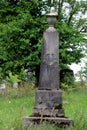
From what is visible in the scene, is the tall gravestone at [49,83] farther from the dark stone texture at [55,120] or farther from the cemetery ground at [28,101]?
the cemetery ground at [28,101]

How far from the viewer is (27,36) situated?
1320 inches

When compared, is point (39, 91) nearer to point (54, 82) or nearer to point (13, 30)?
point (54, 82)

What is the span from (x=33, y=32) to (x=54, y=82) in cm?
2160

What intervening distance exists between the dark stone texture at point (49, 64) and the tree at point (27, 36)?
66.2ft

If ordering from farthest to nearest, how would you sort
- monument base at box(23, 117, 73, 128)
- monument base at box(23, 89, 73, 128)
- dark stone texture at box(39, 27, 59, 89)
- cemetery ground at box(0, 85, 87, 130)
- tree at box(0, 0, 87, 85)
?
tree at box(0, 0, 87, 85), cemetery ground at box(0, 85, 87, 130), dark stone texture at box(39, 27, 59, 89), monument base at box(23, 89, 73, 128), monument base at box(23, 117, 73, 128)

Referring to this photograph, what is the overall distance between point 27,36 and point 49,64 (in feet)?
71.6

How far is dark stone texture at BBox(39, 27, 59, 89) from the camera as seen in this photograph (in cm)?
1175

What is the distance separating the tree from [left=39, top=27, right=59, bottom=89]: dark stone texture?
66.2ft

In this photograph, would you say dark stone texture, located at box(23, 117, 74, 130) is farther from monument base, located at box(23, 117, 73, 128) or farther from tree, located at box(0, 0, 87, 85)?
tree, located at box(0, 0, 87, 85)

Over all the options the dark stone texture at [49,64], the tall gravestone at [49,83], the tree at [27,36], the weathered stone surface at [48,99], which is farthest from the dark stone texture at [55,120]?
the tree at [27,36]

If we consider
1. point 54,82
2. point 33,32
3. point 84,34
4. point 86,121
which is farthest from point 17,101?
point 84,34

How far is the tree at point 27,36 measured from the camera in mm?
33000

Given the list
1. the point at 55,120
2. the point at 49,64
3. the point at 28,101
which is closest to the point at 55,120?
the point at 55,120

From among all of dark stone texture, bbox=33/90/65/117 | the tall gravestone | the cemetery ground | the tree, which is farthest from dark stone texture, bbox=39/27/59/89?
the tree
